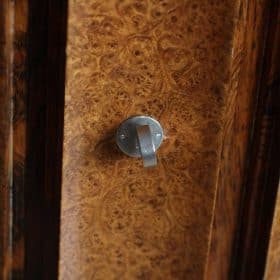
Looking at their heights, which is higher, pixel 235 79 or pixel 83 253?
pixel 235 79

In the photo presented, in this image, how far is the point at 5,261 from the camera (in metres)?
0.59

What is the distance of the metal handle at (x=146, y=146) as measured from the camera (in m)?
0.50

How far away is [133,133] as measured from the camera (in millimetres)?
528

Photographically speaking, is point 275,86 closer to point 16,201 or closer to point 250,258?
point 250,258

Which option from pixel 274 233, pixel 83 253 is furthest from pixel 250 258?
pixel 83 253

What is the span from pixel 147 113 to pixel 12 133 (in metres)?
0.15

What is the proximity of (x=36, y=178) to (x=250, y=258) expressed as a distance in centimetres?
27

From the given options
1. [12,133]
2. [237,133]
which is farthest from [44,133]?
[237,133]

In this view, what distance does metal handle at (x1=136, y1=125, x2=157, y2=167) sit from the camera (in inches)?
19.8

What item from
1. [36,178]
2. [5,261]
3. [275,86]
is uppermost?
[275,86]

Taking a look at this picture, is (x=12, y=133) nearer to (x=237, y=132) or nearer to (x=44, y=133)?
(x=44, y=133)

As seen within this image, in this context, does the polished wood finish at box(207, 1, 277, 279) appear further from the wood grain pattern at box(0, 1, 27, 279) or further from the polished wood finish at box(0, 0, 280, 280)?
the wood grain pattern at box(0, 1, 27, 279)

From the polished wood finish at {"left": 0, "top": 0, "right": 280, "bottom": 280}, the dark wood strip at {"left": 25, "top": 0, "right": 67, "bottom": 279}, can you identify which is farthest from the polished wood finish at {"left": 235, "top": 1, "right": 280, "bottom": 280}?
the dark wood strip at {"left": 25, "top": 0, "right": 67, "bottom": 279}

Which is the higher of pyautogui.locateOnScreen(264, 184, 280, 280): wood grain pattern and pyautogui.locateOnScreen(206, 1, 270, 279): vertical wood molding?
pyautogui.locateOnScreen(206, 1, 270, 279): vertical wood molding
